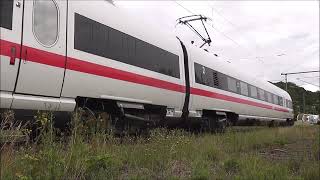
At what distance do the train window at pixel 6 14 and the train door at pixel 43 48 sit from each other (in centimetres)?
30

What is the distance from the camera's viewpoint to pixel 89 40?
8641 millimetres

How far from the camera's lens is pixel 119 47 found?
385 inches

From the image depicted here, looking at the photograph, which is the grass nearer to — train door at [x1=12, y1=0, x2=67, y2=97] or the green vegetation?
train door at [x1=12, y1=0, x2=67, y2=97]

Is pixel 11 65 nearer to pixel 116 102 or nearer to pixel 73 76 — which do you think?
pixel 73 76

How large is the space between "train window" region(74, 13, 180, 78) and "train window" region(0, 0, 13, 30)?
164 cm

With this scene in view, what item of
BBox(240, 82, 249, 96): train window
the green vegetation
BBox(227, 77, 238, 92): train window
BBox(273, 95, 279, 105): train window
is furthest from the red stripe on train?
the green vegetation

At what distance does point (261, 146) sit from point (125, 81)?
377cm

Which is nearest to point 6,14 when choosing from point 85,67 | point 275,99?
point 85,67

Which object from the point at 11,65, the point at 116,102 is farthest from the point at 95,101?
the point at 11,65

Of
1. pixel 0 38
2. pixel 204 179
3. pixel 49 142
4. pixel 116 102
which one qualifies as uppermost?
pixel 0 38

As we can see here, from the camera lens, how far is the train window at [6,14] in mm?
6557

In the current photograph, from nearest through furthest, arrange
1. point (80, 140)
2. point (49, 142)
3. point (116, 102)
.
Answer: point (49, 142) < point (80, 140) < point (116, 102)

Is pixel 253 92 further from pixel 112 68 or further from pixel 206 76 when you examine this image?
pixel 112 68

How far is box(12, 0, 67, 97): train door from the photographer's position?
6.89 metres
